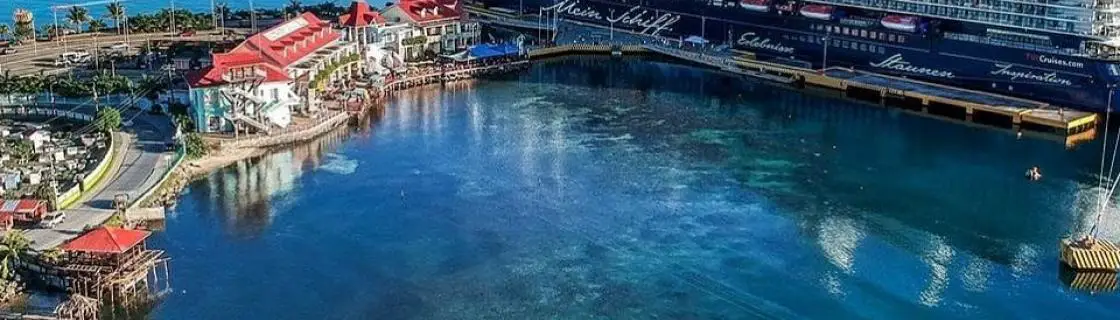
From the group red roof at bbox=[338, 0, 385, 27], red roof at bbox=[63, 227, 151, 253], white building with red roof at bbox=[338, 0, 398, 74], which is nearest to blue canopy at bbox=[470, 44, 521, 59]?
white building with red roof at bbox=[338, 0, 398, 74]

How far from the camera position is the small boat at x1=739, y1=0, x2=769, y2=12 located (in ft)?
237

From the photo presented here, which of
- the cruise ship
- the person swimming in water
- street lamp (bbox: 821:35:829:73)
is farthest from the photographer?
street lamp (bbox: 821:35:829:73)

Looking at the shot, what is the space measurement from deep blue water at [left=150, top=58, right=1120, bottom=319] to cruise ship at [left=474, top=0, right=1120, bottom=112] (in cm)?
463

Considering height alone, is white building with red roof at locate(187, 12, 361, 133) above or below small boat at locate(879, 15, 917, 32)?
below

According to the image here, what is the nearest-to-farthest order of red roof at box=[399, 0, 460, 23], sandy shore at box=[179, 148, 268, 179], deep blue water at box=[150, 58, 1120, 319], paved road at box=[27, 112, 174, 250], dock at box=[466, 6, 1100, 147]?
deep blue water at box=[150, 58, 1120, 319], paved road at box=[27, 112, 174, 250], sandy shore at box=[179, 148, 268, 179], dock at box=[466, 6, 1100, 147], red roof at box=[399, 0, 460, 23]

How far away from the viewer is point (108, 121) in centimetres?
5231

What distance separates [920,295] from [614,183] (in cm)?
1413

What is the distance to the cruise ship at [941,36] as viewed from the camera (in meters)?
58.9

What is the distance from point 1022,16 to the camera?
61281 mm

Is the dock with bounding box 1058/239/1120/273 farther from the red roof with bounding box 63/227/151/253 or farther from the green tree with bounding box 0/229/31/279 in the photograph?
the green tree with bounding box 0/229/31/279

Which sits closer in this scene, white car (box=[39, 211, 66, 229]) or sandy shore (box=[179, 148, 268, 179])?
white car (box=[39, 211, 66, 229])

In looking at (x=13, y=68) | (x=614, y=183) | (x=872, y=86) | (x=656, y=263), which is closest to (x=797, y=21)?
(x=872, y=86)

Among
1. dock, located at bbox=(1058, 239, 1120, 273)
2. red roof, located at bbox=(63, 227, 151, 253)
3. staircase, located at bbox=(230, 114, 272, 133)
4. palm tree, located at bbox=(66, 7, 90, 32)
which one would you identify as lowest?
dock, located at bbox=(1058, 239, 1120, 273)

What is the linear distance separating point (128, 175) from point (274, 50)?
1339cm
